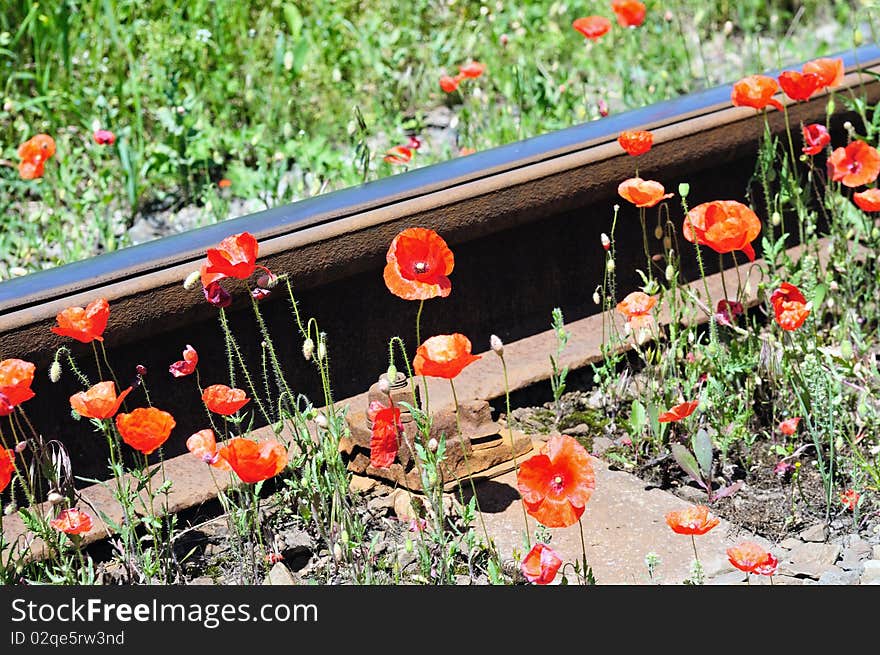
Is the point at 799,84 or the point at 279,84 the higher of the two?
the point at 279,84

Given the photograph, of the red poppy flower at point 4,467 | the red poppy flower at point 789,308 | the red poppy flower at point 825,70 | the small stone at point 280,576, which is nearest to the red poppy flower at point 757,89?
the red poppy flower at point 825,70

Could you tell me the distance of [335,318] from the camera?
3.33 meters

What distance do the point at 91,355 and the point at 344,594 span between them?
100 cm

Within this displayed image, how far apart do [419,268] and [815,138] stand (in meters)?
1.44

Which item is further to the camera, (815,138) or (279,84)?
(279,84)

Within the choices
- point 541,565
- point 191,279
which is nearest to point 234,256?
point 191,279

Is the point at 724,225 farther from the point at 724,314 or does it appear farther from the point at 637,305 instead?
the point at 724,314

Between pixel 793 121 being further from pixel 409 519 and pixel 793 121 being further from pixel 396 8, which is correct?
pixel 396 8

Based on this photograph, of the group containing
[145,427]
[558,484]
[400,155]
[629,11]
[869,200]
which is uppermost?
[629,11]

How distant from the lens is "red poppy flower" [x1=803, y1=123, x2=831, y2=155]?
3494mm

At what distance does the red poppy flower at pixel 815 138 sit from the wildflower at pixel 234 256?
1.64 metres

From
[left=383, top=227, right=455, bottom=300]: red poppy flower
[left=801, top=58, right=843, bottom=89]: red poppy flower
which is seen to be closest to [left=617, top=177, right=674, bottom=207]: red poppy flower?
[left=383, top=227, right=455, bottom=300]: red poppy flower

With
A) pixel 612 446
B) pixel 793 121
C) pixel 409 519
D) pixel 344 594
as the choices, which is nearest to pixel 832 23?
pixel 793 121

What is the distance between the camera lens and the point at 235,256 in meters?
2.63
